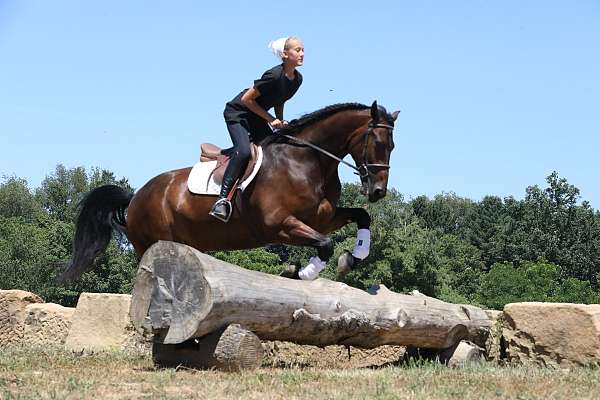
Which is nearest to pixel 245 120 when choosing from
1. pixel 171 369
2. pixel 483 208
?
pixel 171 369

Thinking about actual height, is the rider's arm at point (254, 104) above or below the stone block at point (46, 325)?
above

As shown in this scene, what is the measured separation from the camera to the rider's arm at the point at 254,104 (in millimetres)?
8914

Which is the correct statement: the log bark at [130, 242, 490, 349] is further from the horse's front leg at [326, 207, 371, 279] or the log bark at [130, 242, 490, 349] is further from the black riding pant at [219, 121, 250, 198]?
the black riding pant at [219, 121, 250, 198]

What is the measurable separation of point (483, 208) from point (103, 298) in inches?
2436

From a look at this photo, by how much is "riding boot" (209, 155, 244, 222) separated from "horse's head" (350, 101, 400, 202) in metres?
1.22

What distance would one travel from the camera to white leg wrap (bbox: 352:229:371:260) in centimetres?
862

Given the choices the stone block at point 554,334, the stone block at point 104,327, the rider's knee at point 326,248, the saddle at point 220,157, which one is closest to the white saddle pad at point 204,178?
the saddle at point 220,157

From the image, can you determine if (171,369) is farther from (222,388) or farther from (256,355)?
(222,388)

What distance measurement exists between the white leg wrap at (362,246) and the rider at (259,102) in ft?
4.35

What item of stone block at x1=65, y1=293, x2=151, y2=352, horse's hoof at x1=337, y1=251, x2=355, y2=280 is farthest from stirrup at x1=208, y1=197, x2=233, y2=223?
stone block at x1=65, y1=293, x2=151, y2=352

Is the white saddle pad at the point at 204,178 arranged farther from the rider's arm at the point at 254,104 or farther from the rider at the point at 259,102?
the rider's arm at the point at 254,104

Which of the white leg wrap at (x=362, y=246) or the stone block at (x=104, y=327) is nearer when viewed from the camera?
the white leg wrap at (x=362, y=246)

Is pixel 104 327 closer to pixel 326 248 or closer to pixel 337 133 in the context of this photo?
pixel 326 248

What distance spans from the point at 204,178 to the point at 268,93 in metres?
1.12
